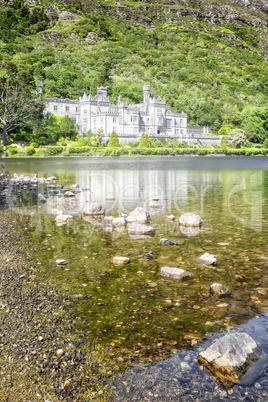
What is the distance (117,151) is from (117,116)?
29.3m

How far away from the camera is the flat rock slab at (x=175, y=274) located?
6.39m

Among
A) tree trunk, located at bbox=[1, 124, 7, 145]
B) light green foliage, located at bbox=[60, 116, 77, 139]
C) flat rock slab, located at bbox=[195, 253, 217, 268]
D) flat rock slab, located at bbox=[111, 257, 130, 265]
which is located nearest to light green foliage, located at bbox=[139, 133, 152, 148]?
light green foliage, located at bbox=[60, 116, 77, 139]

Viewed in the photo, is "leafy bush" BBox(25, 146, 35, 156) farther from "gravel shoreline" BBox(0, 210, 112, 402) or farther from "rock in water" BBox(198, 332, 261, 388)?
"rock in water" BBox(198, 332, 261, 388)

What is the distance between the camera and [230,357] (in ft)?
12.6

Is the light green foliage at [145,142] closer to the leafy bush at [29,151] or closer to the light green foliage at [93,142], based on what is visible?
the light green foliage at [93,142]

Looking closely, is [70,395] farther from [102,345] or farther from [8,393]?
[102,345]

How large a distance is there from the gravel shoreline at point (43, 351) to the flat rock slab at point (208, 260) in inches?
120

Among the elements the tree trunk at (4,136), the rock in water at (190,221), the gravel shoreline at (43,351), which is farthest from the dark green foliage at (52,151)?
the gravel shoreline at (43,351)

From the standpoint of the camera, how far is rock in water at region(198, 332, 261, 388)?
12.2 feet

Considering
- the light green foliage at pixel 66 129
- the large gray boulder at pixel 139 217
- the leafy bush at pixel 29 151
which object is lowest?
the large gray boulder at pixel 139 217

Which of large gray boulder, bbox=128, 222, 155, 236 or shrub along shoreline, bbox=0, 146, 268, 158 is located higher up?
shrub along shoreline, bbox=0, 146, 268, 158

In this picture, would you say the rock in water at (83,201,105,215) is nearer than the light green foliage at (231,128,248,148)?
Yes

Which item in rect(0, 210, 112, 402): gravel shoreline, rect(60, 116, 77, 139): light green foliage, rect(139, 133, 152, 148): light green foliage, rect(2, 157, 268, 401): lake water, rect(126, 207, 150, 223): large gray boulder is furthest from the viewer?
rect(139, 133, 152, 148): light green foliage

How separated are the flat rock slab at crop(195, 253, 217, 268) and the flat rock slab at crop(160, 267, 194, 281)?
799mm
